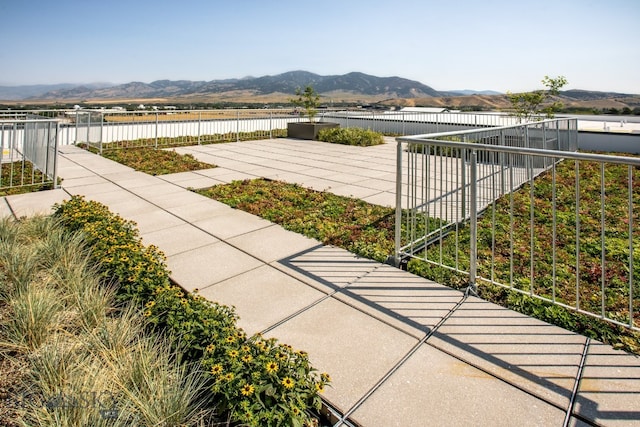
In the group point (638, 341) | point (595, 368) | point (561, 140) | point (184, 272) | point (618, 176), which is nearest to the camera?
point (595, 368)

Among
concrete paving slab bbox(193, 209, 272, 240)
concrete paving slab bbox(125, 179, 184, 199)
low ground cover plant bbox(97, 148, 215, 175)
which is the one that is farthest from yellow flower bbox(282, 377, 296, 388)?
low ground cover plant bbox(97, 148, 215, 175)

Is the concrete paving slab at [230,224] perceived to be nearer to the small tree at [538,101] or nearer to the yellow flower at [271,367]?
the yellow flower at [271,367]

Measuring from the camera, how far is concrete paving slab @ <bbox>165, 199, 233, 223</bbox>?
5.61 meters

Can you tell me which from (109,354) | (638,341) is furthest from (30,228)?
(638,341)

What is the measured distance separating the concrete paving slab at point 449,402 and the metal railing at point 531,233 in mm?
1012

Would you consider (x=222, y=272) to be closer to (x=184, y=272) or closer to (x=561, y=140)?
(x=184, y=272)

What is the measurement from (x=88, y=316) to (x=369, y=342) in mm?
2046

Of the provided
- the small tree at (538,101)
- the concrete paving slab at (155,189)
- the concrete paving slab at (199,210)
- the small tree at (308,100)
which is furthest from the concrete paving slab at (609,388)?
the small tree at (308,100)

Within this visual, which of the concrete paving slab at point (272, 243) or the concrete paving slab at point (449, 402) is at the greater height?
the concrete paving slab at point (272, 243)

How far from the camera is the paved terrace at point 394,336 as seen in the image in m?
2.07

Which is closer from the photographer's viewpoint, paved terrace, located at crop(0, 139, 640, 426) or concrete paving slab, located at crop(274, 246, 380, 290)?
paved terrace, located at crop(0, 139, 640, 426)

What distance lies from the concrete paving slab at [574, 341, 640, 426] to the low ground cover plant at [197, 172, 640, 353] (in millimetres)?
219

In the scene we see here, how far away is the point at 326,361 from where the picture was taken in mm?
2449

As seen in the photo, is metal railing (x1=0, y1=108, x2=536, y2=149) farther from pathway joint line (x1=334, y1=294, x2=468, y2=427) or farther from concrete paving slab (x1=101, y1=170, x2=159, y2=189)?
pathway joint line (x1=334, y1=294, x2=468, y2=427)
